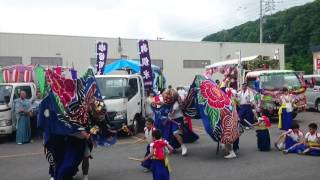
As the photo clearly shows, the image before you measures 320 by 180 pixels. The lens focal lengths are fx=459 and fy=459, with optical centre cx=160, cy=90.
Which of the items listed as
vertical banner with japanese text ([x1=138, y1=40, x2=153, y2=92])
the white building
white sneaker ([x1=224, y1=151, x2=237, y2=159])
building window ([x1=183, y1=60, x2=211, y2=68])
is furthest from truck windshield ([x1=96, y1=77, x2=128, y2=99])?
building window ([x1=183, y1=60, x2=211, y2=68])

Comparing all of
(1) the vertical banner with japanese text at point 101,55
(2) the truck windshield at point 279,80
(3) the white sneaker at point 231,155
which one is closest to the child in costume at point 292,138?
(3) the white sneaker at point 231,155

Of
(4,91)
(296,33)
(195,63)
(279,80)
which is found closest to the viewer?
(4,91)

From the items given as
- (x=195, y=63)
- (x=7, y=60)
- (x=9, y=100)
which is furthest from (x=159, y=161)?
(x=195, y=63)

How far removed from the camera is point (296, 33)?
53.8 m

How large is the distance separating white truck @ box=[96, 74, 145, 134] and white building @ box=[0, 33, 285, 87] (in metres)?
18.8

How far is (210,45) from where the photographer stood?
41.4 metres

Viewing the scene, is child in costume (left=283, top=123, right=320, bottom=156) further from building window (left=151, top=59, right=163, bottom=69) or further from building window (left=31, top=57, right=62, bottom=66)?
building window (left=151, top=59, right=163, bottom=69)

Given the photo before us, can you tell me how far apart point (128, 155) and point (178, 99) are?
1.87 meters

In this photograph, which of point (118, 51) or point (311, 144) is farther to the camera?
point (118, 51)

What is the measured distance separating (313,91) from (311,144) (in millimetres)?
12070

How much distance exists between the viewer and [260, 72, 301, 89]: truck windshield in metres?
17.8

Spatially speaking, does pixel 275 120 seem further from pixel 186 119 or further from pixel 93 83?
pixel 93 83

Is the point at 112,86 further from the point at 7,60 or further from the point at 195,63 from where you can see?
the point at 195,63

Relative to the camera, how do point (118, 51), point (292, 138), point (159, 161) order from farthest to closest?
point (118, 51)
point (292, 138)
point (159, 161)
